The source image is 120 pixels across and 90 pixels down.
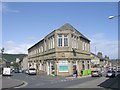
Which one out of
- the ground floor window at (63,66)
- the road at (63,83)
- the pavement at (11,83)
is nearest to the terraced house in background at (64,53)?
the ground floor window at (63,66)

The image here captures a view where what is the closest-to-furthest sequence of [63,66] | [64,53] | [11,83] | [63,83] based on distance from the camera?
[11,83]
[63,83]
[63,66]
[64,53]

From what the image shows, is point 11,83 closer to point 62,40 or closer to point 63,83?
point 63,83

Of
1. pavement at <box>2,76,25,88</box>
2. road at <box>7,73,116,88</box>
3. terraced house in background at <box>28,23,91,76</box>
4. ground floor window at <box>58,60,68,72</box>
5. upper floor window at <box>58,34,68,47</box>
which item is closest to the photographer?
pavement at <box>2,76,25,88</box>

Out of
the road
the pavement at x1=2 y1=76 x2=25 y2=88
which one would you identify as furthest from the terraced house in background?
the pavement at x1=2 y1=76 x2=25 y2=88

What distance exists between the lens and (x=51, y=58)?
67.2 m

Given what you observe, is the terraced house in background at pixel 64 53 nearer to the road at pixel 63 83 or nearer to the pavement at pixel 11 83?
the road at pixel 63 83

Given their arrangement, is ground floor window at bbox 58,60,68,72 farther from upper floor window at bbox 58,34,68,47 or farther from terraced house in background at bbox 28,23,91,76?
upper floor window at bbox 58,34,68,47

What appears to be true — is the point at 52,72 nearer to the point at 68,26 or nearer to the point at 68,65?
the point at 68,65

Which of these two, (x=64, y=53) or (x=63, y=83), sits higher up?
(x=64, y=53)

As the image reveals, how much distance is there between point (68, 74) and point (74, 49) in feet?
21.3

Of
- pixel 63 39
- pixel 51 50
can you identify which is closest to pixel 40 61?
pixel 51 50

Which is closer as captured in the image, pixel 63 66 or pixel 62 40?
pixel 63 66

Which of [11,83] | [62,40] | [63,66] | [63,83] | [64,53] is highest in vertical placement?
[62,40]

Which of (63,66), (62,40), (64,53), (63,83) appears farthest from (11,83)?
(62,40)
